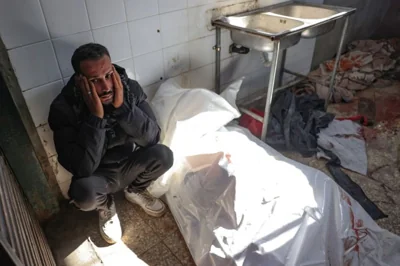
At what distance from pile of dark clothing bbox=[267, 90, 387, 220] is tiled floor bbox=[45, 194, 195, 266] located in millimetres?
887

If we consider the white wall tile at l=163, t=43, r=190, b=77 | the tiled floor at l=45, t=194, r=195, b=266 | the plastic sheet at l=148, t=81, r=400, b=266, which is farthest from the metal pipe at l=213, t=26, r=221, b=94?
the tiled floor at l=45, t=194, r=195, b=266

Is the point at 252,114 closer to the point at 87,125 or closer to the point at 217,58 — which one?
the point at 217,58

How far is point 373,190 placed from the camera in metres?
1.65

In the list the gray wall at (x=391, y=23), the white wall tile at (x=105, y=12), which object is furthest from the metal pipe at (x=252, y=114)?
the gray wall at (x=391, y=23)

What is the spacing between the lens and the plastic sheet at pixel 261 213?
3.66 ft

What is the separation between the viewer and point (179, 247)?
137 cm

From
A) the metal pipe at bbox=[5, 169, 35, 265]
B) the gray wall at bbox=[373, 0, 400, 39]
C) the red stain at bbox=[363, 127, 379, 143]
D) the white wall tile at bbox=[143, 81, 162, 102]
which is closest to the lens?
the metal pipe at bbox=[5, 169, 35, 265]

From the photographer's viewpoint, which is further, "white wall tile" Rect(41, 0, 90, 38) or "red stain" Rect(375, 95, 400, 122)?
→ "red stain" Rect(375, 95, 400, 122)

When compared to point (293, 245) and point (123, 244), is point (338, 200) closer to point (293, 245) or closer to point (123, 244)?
point (293, 245)

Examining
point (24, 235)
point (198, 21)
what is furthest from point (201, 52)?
point (24, 235)

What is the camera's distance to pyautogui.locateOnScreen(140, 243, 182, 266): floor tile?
51.6 inches

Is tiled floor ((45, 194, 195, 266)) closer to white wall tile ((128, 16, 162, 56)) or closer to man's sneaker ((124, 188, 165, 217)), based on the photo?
man's sneaker ((124, 188, 165, 217))

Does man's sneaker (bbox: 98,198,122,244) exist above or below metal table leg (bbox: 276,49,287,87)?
below

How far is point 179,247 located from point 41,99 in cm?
89
